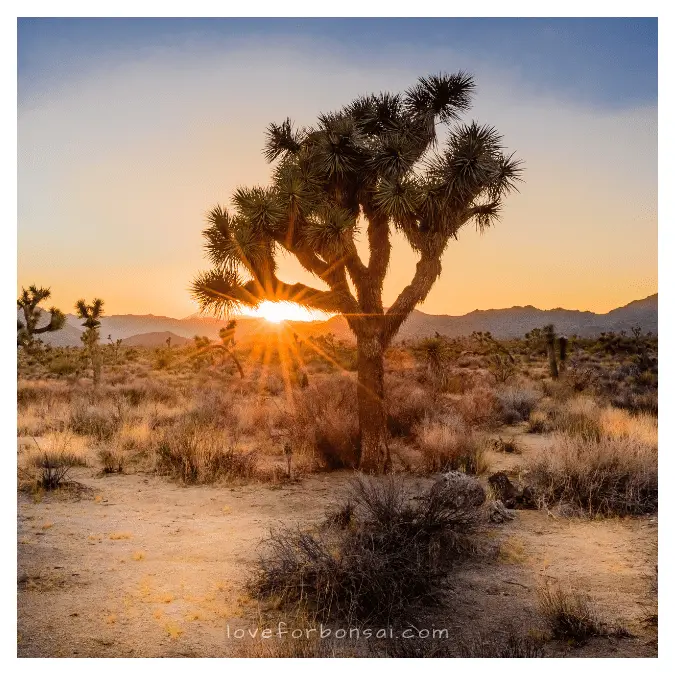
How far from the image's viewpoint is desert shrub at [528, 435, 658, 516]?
25.3ft

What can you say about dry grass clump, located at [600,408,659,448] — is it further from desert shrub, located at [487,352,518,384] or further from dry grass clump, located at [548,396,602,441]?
desert shrub, located at [487,352,518,384]

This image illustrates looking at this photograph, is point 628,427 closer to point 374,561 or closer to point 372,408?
point 372,408

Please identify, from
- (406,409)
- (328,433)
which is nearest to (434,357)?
(406,409)

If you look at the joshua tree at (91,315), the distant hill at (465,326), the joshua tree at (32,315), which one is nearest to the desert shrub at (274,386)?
the joshua tree at (91,315)

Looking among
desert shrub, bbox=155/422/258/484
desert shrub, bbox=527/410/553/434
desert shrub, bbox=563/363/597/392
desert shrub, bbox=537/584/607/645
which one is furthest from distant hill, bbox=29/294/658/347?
desert shrub, bbox=537/584/607/645

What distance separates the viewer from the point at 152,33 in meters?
6.42

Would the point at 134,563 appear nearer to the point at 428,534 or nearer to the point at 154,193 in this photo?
the point at 428,534

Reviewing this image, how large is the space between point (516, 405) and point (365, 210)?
7.32 meters

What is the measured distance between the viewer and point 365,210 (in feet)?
32.6

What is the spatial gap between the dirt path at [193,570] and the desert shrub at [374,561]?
0.97ft

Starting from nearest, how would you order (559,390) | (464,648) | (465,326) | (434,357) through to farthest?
1. (464,648)
2. (559,390)
3. (434,357)
4. (465,326)

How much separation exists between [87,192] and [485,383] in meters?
15.3

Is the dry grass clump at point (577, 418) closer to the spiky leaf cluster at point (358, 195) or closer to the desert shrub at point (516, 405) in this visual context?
the desert shrub at point (516, 405)

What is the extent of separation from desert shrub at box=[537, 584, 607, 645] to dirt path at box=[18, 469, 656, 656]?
110mm
